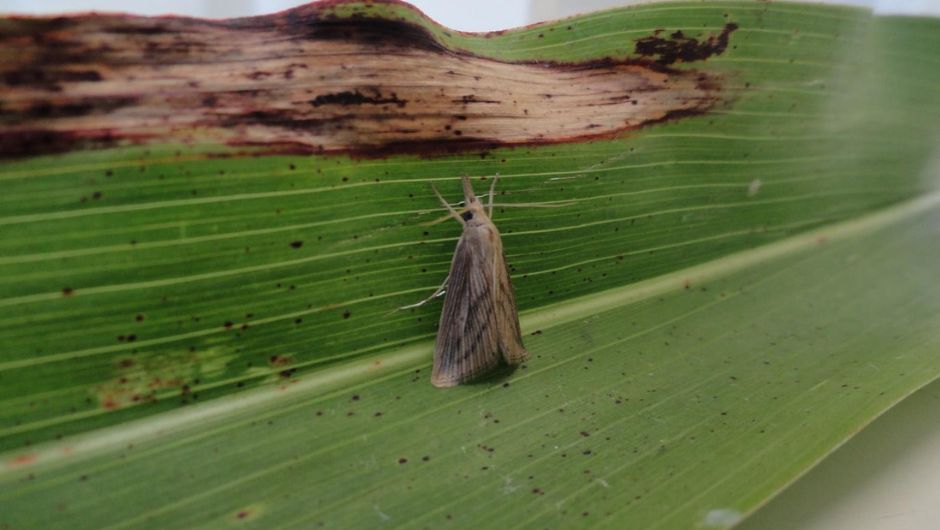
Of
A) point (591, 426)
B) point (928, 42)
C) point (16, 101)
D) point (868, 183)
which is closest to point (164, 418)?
point (16, 101)

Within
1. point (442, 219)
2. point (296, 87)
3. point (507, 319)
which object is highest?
point (296, 87)

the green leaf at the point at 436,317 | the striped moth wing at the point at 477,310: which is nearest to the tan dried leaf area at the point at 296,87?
the green leaf at the point at 436,317

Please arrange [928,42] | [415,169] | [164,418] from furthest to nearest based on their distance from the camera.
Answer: [928,42]
[415,169]
[164,418]

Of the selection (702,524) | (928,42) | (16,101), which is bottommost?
(702,524)

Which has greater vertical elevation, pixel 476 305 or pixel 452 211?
pixel 452 211

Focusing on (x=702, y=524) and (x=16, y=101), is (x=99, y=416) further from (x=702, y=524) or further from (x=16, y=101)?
(x=702, y=524)

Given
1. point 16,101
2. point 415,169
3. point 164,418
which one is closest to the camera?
point 16,101

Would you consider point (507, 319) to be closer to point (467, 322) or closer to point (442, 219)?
point (467, 322)

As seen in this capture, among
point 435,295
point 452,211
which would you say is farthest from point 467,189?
point 435,295

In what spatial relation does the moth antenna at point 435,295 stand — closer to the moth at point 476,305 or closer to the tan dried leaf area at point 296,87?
the moth at point 476,305
